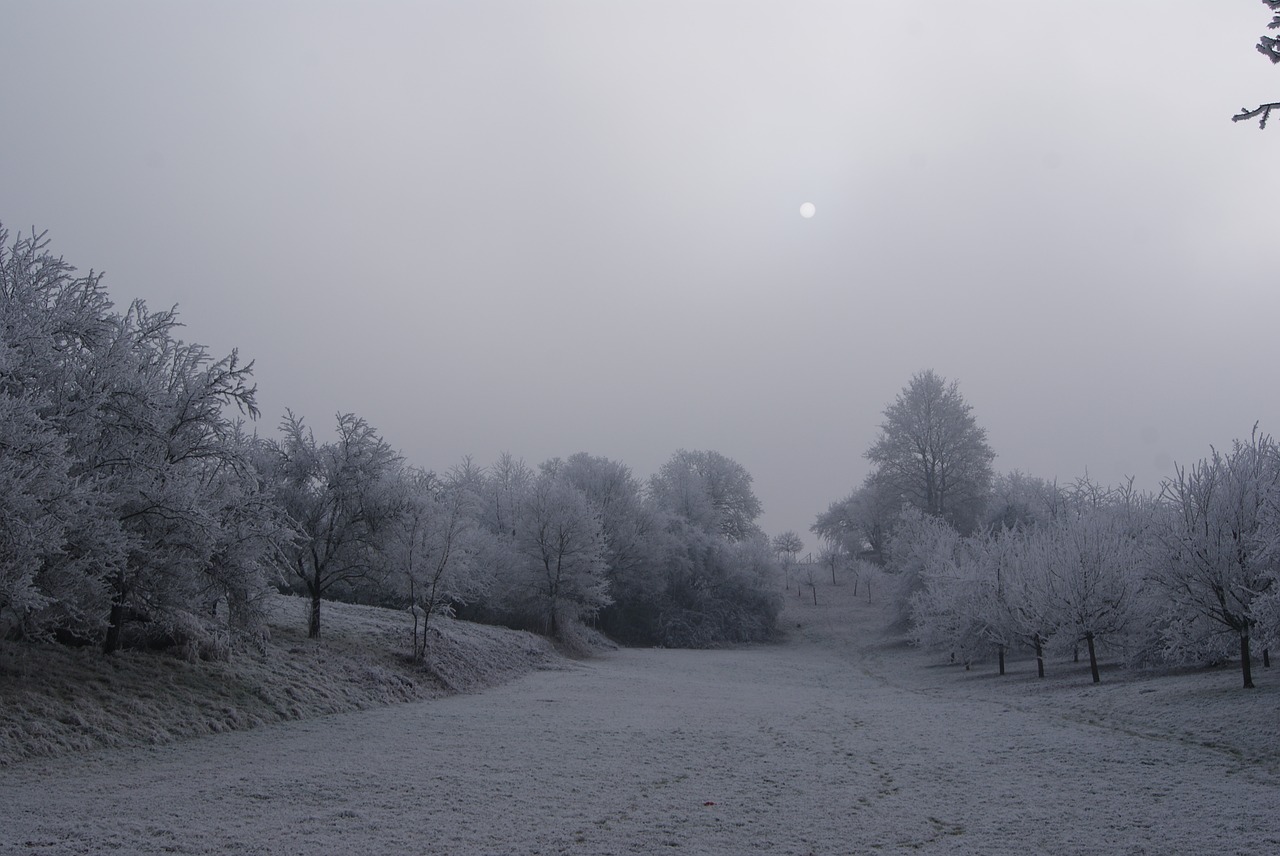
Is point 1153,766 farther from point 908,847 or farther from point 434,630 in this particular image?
point 434,630

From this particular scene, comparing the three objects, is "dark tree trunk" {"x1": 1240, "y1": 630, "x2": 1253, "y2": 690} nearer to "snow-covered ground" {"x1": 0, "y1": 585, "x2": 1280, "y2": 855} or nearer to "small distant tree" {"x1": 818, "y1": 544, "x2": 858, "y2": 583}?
"snow-covered ground" {"x1": 0, "y1": 585, "x2": 1280, "y2": 855}

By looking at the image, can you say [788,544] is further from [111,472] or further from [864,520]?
[111,472]

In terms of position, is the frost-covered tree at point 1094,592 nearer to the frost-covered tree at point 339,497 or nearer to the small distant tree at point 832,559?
the frost-covered tree at point 339,497

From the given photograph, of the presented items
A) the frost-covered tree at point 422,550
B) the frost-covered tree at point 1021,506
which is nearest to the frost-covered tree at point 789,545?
the frost-covered tree at point 1021,506

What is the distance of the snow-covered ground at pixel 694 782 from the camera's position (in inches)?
315

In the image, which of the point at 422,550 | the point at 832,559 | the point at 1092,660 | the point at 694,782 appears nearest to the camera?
the point at 694,782

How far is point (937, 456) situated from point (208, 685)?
5321 centimetres

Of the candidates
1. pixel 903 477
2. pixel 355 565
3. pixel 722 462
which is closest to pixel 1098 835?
pixel 355 565

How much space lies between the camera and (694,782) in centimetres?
1116

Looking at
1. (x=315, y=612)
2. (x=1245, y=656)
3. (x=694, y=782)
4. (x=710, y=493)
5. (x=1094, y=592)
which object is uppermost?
(x=710, y=493)

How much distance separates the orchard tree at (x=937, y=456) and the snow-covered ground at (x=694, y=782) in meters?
38.7

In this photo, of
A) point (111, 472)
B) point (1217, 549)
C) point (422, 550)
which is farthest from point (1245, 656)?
point (111, 472)

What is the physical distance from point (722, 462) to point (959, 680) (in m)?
50.0

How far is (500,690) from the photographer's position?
2494 cm
